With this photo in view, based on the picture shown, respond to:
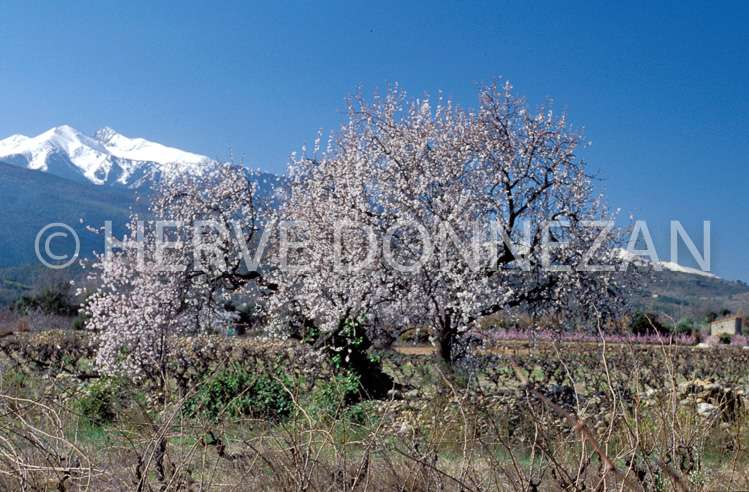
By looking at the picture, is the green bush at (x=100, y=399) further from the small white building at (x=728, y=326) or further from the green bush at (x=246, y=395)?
the small white building at (x=728, y=326)

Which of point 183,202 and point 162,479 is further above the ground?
point 183,202

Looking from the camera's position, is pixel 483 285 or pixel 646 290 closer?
pixel 483 285

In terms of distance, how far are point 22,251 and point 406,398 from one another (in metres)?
183

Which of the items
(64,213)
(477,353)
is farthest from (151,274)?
(64,213)

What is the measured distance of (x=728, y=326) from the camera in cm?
2972

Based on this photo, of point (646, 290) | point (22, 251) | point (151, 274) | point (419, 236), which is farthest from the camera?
point (22, 251)

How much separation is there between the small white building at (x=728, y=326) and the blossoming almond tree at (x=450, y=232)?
24562 millimetres

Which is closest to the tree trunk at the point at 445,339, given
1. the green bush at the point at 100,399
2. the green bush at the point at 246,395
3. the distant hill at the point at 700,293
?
the green bush at the point at 246,395

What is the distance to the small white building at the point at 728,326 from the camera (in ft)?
96.1

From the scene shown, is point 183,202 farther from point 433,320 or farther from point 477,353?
point 477,353

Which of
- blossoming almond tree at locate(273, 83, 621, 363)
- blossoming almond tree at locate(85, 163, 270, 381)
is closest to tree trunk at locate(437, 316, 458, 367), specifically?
blossoming almond tree at locate(273, 83, 621, 363)

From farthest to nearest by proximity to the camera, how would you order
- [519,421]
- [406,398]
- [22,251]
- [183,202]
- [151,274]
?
1. [22,251]
2. [183,202]
3. [151,274]
4. [406,398]
5. [519,421]

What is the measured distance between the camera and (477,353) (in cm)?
900

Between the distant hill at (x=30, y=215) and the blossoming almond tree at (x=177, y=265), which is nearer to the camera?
the blossoming almond tree at (x=177, y=265)
